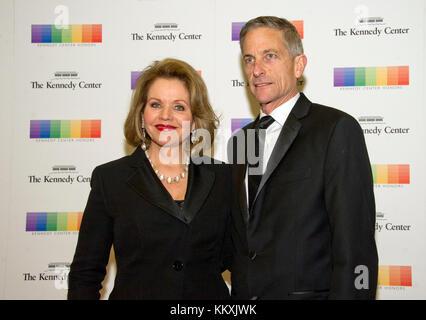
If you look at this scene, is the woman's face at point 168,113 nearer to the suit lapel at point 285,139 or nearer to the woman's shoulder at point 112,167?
the woman's shoulder at point 112,167

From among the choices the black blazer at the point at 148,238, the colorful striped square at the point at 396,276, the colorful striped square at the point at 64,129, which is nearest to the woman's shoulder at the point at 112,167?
the black blazer at the point at 148,238

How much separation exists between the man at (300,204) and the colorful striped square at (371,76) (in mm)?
1286

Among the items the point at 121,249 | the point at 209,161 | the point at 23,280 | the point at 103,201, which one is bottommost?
the point at 23,280

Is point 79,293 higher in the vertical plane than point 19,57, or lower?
lower

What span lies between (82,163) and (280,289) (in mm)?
2123

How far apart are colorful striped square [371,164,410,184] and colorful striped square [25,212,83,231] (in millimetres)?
2353

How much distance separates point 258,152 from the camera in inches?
80.1

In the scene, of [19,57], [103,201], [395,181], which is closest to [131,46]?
[19,57]

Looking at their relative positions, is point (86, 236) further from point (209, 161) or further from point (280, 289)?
point (280, 289)

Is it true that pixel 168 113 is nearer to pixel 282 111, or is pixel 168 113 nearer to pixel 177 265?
pixel 282 111

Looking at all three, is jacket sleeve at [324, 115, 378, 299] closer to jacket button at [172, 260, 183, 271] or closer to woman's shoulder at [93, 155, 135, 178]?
jacket button at [172, 260, 183, 271]

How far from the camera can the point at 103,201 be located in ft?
6.77

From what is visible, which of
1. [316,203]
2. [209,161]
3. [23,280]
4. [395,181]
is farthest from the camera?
[23,280]

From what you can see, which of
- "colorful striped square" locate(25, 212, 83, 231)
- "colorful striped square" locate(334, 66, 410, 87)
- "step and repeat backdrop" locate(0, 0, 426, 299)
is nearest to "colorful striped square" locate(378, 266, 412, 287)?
"step and repeat backdrop" locate(0, 0, 426, 299)
